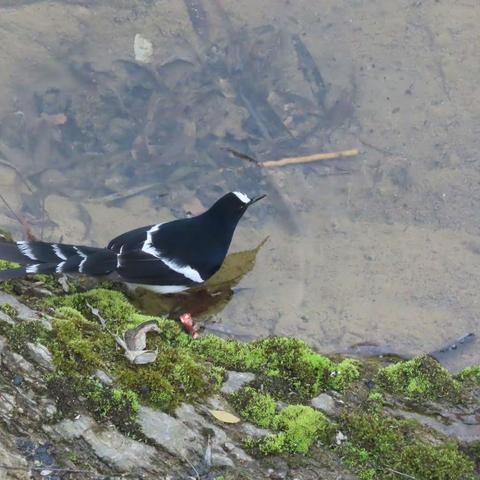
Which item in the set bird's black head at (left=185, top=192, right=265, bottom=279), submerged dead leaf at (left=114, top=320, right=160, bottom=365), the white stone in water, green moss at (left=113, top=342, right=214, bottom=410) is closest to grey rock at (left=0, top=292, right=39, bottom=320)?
submerged dead leaf at (left=114, top=320, right=160, bottom=365)

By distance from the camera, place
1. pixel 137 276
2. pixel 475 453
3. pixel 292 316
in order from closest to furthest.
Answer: pixel 475 453
pixel 137 276
pixel 292 316

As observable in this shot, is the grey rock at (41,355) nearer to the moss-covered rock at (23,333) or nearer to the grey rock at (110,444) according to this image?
the moss-covered rock at (23,333)

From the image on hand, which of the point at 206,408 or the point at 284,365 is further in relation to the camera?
the point at 284,365

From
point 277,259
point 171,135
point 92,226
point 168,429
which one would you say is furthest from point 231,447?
point 171,135

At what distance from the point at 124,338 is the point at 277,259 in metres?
2.83

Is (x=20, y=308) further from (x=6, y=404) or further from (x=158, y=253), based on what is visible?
(x=158, y=253)

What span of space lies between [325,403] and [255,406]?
0.42m

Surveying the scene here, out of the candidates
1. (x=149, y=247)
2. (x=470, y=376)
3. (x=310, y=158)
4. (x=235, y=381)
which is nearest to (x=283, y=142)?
(x=310, y=158)

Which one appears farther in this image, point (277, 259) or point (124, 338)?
point (277, 259)

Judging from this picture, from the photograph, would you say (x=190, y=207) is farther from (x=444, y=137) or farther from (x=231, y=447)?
(x=231, y=447)

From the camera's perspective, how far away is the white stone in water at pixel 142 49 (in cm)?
809

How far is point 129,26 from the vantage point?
8.30m

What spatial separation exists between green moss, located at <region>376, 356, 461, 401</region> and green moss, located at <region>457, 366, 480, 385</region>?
0.11 meters

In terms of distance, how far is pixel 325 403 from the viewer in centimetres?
418
